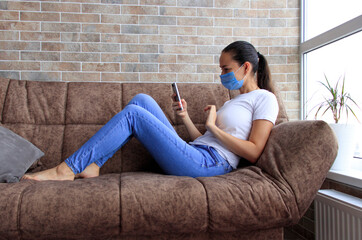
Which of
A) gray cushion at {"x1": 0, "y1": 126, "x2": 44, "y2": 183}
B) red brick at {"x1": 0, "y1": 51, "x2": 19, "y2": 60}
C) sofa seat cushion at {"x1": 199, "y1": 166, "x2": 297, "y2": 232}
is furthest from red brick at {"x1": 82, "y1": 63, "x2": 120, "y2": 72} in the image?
sofa seat cushion at {"x1": 199, "y1": 166, "x2": 297, "y2": 232}

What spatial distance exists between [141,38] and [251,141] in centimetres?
131

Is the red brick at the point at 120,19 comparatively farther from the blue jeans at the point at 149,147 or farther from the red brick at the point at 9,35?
the blue jeans at the point at 149,147

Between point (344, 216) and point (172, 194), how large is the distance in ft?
2.63

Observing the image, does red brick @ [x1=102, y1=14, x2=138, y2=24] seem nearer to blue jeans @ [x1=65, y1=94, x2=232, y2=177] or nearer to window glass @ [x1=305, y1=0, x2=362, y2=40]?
blue jeans @ [x1=65, y1=94, x2=232, y2=177]

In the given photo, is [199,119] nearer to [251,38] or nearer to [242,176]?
[242,176]

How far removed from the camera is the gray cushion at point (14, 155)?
140 cm

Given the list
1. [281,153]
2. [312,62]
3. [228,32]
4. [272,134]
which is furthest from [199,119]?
[312,62]

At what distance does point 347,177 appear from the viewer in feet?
5.10

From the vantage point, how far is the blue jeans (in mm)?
1451

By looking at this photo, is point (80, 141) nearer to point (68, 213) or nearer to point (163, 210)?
point (68, 213)

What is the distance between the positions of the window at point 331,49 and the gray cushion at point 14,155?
1595 mm

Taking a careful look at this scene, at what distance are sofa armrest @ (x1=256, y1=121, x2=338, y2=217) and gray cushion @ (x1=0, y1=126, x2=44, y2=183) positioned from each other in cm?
116

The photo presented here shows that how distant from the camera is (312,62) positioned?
2371 millimetres

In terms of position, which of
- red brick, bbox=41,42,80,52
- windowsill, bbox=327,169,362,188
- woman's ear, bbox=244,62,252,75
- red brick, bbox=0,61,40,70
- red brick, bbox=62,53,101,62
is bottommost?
windowsill, bbox=327,169,362,188
